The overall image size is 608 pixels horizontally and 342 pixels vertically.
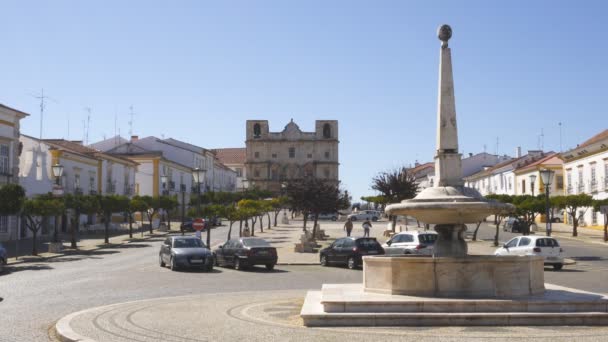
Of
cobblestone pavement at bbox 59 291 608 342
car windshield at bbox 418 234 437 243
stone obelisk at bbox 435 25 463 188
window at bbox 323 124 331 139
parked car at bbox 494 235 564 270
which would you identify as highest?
window at bbox 323 124 331 139

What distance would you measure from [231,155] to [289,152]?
1020 inches

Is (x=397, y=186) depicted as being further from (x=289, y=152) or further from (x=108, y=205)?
(x=289, y=152)

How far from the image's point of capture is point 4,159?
4175 cm

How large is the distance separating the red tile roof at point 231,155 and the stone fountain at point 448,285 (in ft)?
435

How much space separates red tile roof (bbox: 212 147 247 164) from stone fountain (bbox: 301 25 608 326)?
13245 cm

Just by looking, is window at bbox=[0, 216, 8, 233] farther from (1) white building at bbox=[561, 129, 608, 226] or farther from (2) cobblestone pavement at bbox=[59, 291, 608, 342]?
(1) white building at bbox=[561, 129, 608, 226]

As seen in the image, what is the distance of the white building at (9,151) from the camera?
4147 centimetres

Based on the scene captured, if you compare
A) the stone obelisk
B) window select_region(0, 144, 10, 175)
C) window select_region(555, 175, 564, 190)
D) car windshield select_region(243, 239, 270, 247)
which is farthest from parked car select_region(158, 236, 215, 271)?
window select_region(555, 175, 564, 190)

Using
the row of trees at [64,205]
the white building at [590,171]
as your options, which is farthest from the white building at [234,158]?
the white building at [590,171]

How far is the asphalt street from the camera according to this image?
13.1 m

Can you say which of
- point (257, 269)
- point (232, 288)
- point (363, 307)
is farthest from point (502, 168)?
point (363, 307)

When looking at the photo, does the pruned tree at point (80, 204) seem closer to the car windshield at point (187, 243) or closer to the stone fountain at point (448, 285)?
the car windshield at point (187, 243)

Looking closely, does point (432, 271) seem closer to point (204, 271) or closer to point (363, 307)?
point (363, 307)

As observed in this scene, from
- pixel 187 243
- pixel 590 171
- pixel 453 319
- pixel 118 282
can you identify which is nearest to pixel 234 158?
pixel 590 171
